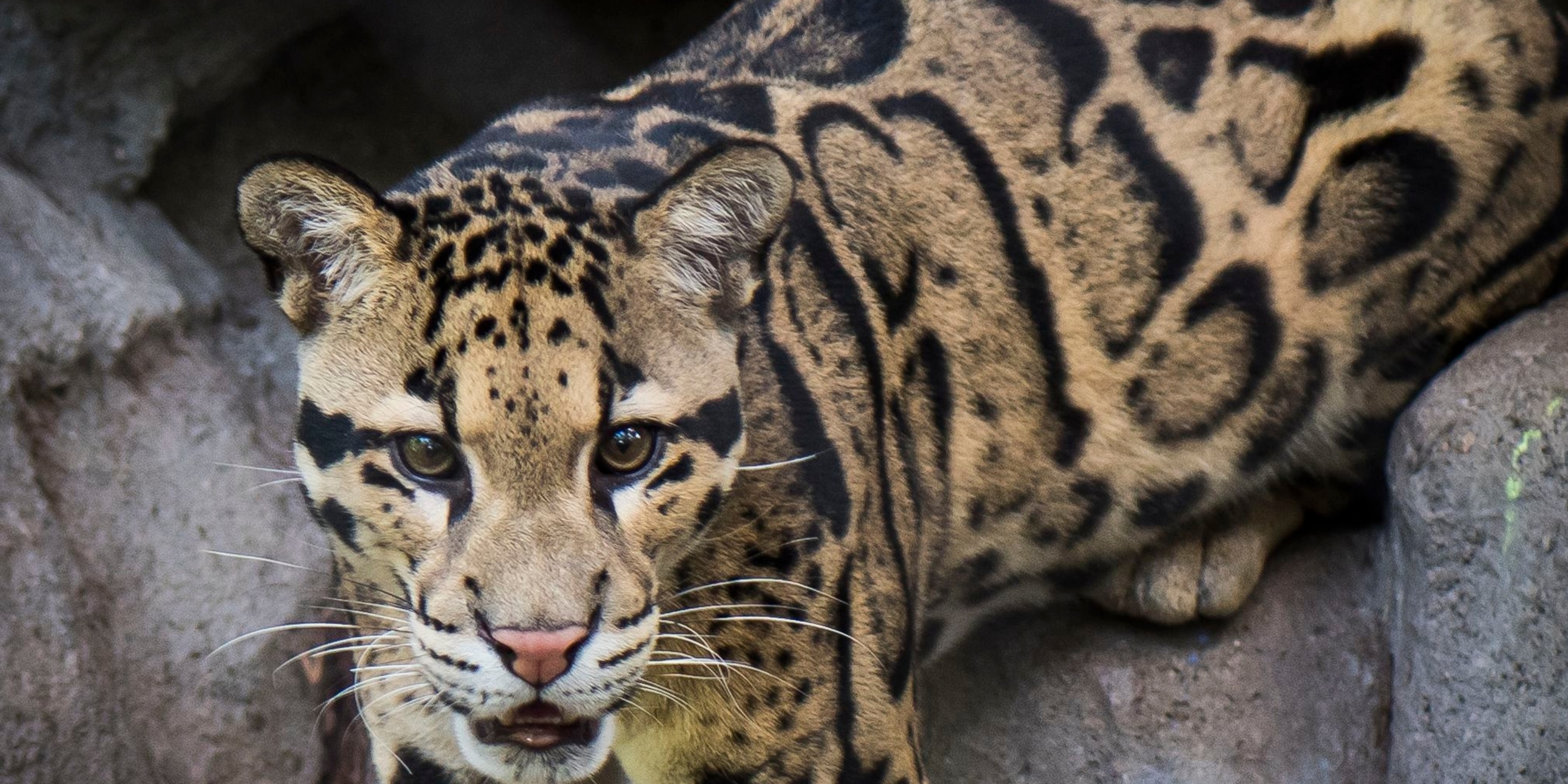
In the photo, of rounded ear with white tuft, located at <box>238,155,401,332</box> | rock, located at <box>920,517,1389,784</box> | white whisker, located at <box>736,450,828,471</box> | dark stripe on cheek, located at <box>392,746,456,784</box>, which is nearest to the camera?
rounded ear with white tuft, located at <box>238,155,401,332</box>

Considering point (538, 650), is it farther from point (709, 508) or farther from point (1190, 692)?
point (1190, 692)

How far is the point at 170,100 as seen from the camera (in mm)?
4293

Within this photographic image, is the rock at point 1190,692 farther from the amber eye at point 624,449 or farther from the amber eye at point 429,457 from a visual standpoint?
the amber eye at point 429,457

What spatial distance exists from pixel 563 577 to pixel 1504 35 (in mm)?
2331

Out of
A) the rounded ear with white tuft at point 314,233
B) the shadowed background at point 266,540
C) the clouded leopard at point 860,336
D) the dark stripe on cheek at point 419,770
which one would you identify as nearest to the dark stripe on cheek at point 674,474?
the clouded leopard at point 860,336

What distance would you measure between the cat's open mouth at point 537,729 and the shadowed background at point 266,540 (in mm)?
973

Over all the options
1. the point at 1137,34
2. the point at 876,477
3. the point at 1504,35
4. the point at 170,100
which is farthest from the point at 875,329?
the point at 170,100

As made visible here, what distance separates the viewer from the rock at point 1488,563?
2949mm

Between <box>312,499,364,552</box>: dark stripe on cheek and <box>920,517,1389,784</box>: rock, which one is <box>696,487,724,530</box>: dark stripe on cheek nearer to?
<box>312,499,364,552</box>: dark stripe on cheek

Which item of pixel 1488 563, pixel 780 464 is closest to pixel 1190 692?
pixel 1488 563

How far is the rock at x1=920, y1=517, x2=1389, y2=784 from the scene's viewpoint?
3.52 m

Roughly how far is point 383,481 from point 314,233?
1.18 feet

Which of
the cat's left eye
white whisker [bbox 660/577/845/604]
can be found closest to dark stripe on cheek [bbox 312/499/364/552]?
the cat's left eye

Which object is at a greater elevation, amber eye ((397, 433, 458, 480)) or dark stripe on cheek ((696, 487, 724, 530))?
amber eye ((397, 433, 458, 480))
